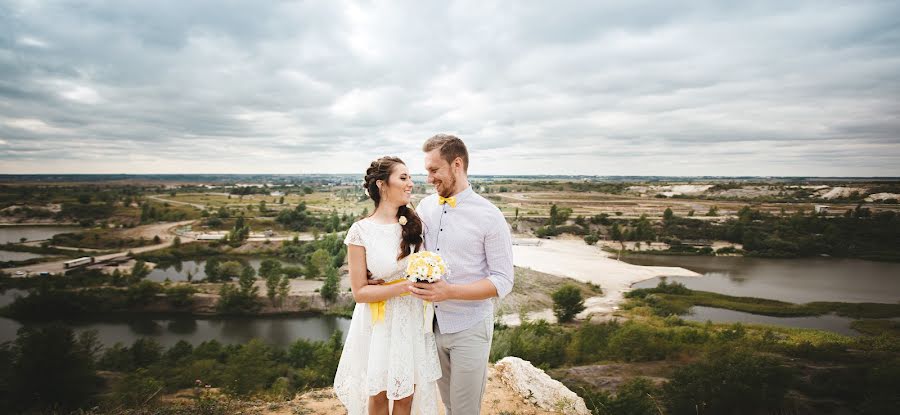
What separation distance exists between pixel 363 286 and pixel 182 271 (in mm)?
57937

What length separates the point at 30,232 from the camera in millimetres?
70062

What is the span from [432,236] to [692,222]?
76126 mm

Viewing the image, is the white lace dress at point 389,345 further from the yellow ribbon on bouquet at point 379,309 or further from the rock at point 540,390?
the rock at point 540,390

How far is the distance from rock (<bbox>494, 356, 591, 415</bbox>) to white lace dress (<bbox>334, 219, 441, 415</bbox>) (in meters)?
4.06

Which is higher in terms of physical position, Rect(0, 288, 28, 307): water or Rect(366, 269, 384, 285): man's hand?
Rect(366, 269, 384, 285): man's hand

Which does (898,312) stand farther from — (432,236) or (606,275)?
(432,236)

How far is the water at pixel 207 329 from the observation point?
2870 cm

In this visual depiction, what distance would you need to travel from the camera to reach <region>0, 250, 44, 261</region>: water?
5352 cm

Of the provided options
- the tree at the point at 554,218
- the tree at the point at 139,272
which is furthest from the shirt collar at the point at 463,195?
the tree at the point at 554,218

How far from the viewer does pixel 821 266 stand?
4553 cm

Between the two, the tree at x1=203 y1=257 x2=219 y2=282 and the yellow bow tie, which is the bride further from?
the tree at x1=203 y1=257 x2=219 y2=282

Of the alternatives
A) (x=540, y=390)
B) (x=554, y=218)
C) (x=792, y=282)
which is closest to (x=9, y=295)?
(x=540, y=390)

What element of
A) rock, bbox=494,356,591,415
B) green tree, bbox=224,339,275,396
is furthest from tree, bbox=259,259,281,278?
rock, bbox=494,356,591,415

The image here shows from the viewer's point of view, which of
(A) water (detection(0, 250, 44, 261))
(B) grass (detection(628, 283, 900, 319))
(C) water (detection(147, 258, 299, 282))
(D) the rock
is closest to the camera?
(D) the rock
